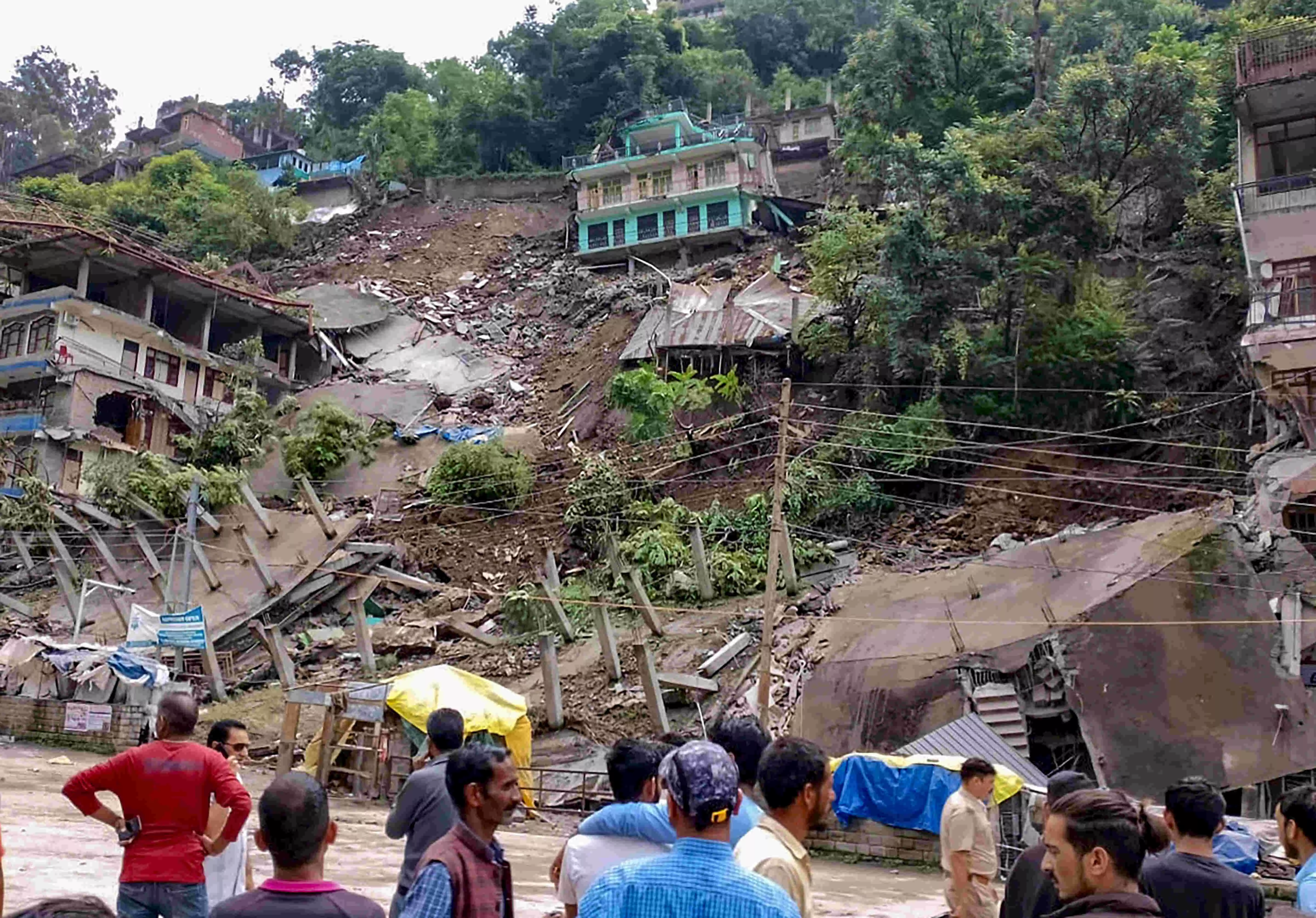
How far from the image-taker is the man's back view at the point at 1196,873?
13.4ft

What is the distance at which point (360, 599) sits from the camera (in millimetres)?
20984

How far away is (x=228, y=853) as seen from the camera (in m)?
5.41

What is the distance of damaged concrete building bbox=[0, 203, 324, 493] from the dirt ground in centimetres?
2008

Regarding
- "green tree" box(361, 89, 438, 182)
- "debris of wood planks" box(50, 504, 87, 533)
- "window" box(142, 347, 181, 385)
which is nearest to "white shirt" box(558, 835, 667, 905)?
"debris of wood planks" box(50, 504, 87, 533)

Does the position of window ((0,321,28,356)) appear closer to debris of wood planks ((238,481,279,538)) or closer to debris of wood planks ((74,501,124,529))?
debris of wood planks ((74,501,124,529))

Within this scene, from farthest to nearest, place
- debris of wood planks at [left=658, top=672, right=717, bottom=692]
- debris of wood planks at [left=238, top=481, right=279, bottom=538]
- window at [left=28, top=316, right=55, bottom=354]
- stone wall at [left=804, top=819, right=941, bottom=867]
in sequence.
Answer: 1. window at [left=28, top=316, right=55, bottom=354]
2. debris of wood planks at [left=238, top=481, right=279, bottom=538]
3. debris of wood planks at [left=658, top=672, right=717, bottom=692]
4. stone wall at [left=804, top=819, right=941, bottom=867]

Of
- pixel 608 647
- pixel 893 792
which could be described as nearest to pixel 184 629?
pixel 608 647

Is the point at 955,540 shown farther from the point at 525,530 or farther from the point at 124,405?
the point at 124,405

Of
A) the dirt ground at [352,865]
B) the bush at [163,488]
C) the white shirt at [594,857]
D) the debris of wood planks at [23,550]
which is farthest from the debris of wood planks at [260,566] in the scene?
the white shirt at [594,857]

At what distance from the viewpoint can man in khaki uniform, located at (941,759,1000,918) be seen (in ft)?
20.6

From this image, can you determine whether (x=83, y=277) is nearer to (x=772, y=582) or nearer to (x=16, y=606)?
(x=16, y=606)

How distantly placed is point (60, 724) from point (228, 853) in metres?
18.1

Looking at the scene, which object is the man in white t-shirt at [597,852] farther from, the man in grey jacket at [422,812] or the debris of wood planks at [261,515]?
the debris of wood planks at [261,515]

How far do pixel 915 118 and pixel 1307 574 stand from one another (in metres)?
25.1
